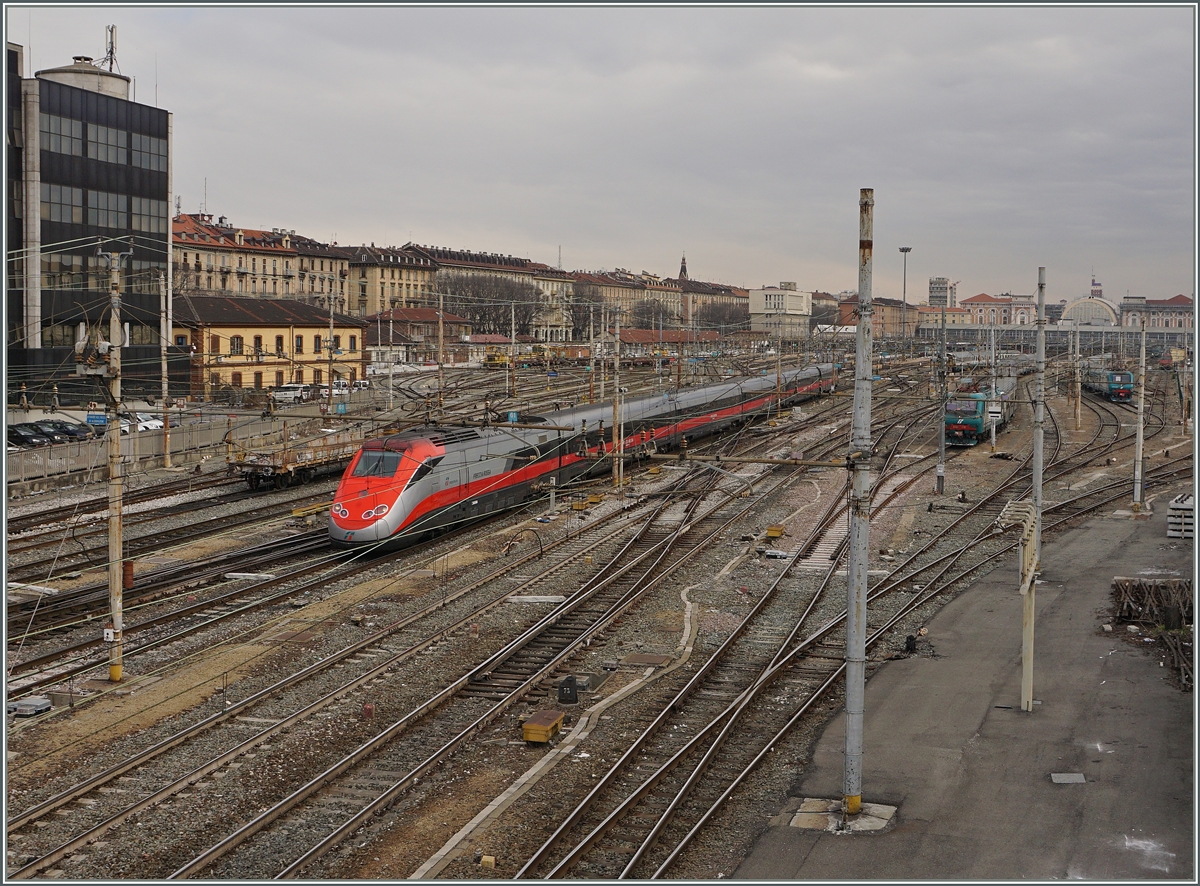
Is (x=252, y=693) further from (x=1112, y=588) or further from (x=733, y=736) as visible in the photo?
(x=1112, y=588)

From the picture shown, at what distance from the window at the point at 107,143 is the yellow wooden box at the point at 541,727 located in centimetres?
5138

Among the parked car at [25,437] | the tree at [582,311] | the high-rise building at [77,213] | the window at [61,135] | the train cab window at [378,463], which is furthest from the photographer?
the tree at [582,311]

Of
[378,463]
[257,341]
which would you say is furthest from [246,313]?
[378,463]

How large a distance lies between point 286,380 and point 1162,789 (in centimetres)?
6600

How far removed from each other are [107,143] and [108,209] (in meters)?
3.35

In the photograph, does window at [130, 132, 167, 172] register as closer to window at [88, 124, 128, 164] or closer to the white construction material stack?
window at [88, 124, 128, 164]

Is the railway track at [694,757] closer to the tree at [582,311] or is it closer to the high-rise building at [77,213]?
the high-rise building at [77,213]

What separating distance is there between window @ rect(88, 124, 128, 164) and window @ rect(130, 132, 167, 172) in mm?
633

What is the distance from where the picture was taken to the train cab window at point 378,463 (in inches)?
1094

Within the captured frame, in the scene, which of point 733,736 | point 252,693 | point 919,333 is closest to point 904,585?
point 733,736

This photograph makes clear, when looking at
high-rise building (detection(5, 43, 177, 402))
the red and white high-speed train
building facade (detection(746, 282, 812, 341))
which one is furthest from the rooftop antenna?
building facade (detection(746, 282, 812, 341))

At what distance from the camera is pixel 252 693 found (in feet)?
58.6

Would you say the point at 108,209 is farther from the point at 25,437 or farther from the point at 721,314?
the point at 721,314

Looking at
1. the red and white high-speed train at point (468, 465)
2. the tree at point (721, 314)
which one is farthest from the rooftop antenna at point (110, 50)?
the tree at point (721, 314)
